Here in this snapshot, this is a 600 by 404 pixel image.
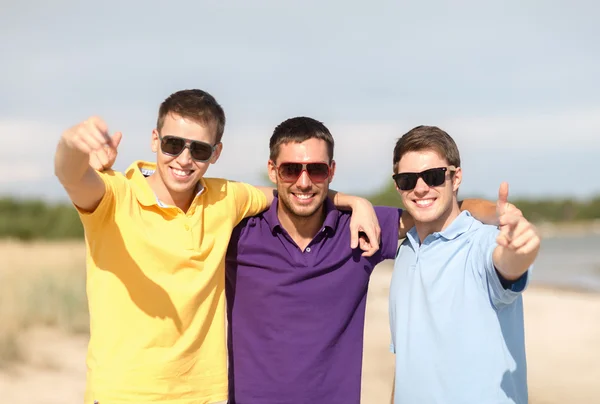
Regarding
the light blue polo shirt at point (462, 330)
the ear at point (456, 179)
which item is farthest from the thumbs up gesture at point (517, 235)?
the ear at point (456, 179)

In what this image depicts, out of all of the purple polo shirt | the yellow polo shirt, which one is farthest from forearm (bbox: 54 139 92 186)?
the purple polo shirt

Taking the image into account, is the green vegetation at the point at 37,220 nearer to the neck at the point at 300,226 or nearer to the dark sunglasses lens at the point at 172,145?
the neck at the point at 300,226

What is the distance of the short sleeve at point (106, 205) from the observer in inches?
133

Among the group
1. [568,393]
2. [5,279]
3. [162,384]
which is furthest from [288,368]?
[5,279]

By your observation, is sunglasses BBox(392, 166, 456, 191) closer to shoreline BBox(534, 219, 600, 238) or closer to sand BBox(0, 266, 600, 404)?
sand BBox(0, 266, 600, 404)

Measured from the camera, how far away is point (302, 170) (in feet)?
13.8

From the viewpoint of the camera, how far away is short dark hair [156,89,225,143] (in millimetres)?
3867

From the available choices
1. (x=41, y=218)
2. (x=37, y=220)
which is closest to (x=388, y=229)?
(x=37, y=220)

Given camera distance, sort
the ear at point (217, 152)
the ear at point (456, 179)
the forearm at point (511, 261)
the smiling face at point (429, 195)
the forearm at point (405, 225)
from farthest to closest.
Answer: the forearm at point (405, 225) → the ear at point (217, 152) → the ear at point (456, 179) → the smiling face at point (429, 195) → the forearm at point (511, 261)

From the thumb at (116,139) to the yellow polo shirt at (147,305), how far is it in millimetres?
321

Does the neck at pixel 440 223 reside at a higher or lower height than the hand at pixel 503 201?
lower

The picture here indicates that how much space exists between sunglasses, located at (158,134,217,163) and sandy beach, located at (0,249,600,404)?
4.73 meters

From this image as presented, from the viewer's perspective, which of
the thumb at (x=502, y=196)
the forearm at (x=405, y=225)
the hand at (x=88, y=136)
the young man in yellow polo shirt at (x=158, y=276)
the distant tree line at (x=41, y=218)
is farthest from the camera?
the distant tree line at (x=41, y=218)

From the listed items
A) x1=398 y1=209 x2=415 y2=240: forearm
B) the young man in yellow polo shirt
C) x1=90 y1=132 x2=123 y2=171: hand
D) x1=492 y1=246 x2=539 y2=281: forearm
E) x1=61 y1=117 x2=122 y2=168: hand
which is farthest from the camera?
x1=398 y1=209 x2=415 y2=240: forearm
